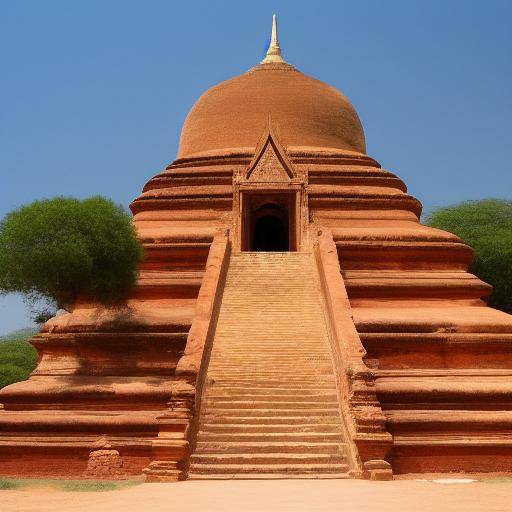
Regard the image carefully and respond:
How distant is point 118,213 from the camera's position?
12750 mm

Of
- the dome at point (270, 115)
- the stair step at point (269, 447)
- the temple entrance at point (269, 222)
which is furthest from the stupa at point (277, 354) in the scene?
the dome at point (270, 115)

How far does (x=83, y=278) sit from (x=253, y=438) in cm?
425

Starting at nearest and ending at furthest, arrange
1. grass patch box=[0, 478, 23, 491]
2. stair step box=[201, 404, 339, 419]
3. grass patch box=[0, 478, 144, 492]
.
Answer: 1. grass patch box=[0, 478, 144, 492]
2. grass patch box=[0, 478, 23, 491]
3. stair step box=[201, 404, 339, 419]

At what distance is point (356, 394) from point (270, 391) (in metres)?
1.32

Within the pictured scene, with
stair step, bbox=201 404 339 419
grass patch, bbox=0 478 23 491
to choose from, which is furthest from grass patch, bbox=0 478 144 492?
stair step, bbox=201 404 339 419

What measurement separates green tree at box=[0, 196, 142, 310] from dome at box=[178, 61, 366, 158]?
21.7 ft

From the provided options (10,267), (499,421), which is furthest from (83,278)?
(499,421)

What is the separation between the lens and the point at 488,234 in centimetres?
2372

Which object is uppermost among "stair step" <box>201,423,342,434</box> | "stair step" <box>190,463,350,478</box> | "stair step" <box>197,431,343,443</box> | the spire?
the spire

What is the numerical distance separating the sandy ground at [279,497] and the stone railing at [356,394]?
1.63 feet

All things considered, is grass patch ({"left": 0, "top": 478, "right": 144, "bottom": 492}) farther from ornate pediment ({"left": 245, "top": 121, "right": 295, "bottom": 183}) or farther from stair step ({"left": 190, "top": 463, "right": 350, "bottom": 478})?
ornate pediment ({"left": 245, "top": 121, "right": 295, "bottom": 183})

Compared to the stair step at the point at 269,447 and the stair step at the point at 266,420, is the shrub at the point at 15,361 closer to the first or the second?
the stair step at the point at 266,420

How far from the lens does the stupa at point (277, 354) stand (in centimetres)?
961

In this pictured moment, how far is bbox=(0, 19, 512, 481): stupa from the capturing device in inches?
378
